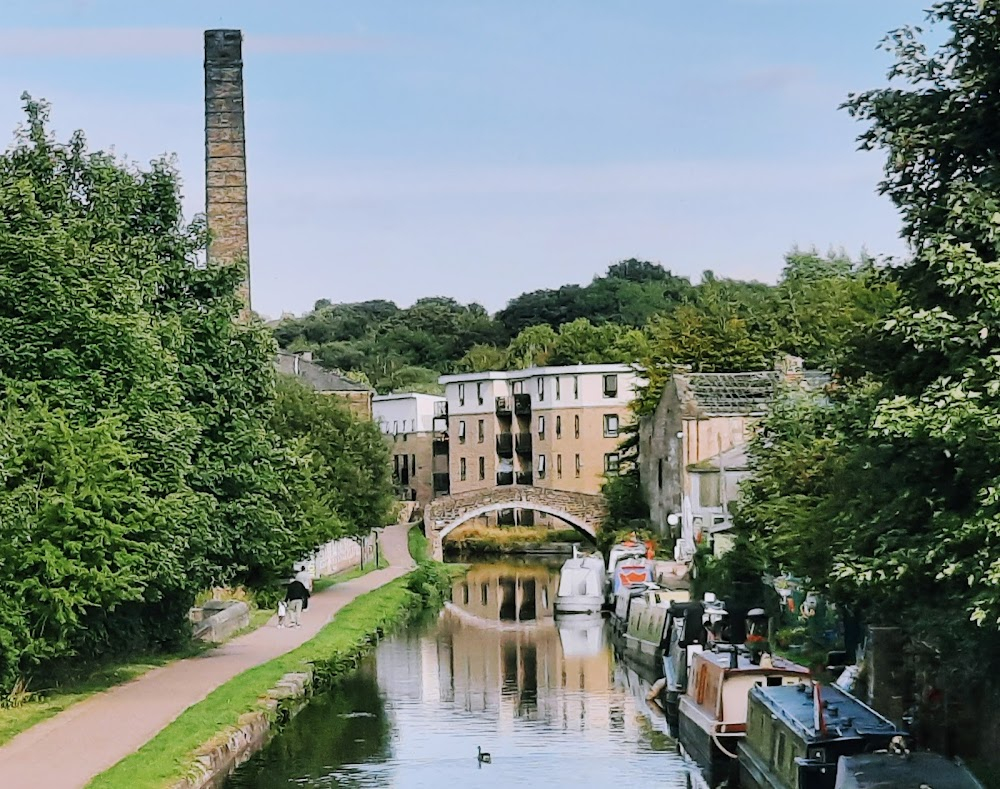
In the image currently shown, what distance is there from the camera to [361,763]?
980 inches

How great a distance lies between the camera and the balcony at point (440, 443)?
3772 inches

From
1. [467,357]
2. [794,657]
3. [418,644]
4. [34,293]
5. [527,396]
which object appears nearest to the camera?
[34,293]

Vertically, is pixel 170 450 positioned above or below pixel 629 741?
above

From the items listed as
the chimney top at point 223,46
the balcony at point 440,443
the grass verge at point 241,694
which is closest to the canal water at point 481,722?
the grass verge at point 241,694

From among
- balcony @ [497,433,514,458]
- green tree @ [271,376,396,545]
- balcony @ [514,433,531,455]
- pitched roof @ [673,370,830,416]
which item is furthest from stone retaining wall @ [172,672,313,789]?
balcony @ [497,433,514,458]

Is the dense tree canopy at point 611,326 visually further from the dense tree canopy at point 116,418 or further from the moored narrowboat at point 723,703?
the moored narrowboat at point 723,703

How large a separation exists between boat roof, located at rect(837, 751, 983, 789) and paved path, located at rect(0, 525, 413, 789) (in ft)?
29.2

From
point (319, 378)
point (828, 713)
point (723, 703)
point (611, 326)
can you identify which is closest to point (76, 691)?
point (723, 703)

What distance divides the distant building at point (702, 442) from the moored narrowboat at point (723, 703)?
20.1 m

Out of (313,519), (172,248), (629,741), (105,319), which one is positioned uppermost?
(172,248)

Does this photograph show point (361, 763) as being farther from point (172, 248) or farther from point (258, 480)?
point (172, 248)

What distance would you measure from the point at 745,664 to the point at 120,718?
991 cm

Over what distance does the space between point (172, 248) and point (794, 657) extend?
1462 centimetres

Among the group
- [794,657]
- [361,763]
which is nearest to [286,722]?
[361,763]
